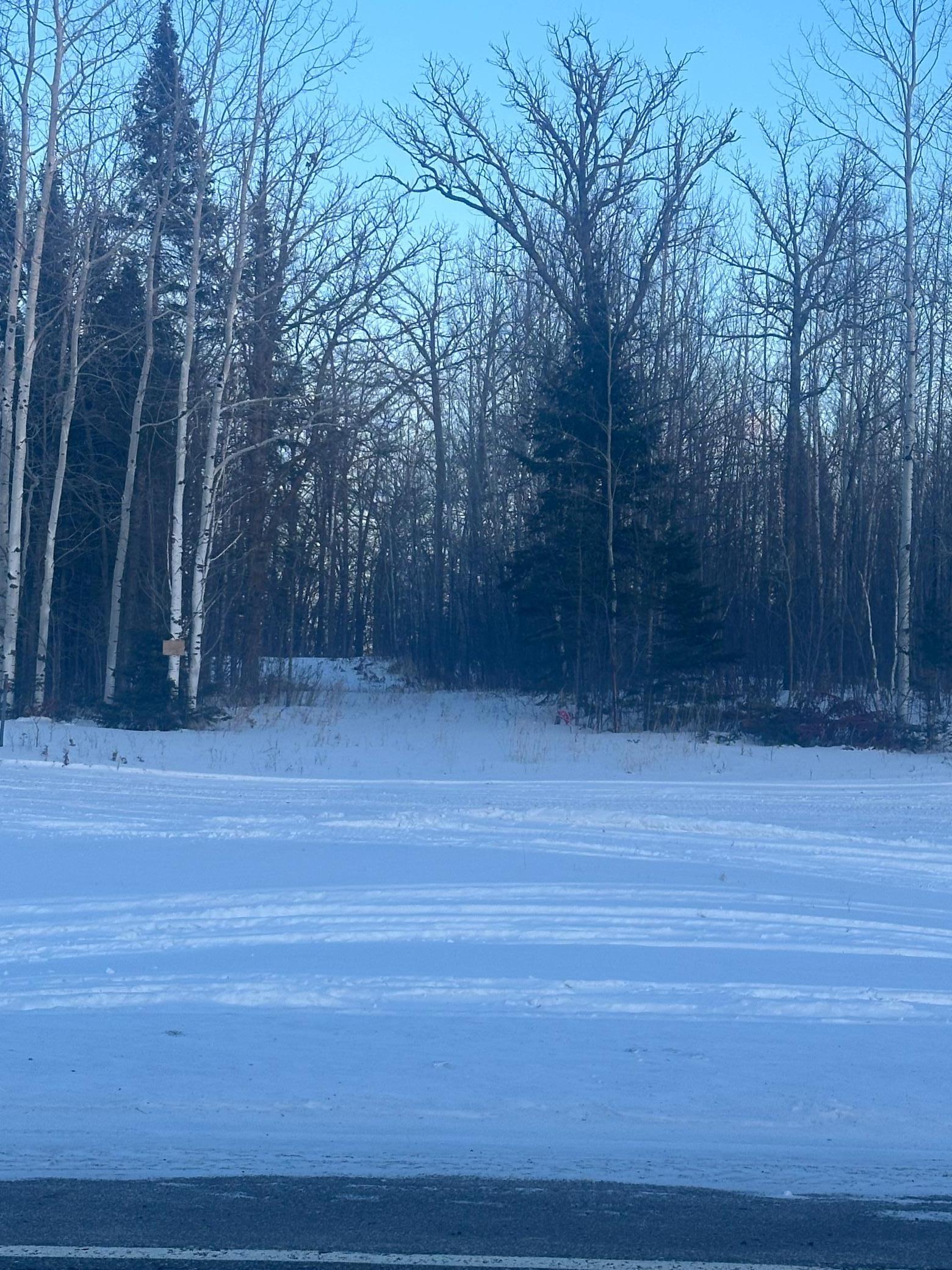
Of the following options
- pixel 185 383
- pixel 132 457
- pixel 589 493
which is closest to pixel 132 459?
A: pixel 132 457

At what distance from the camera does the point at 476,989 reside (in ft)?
23.6

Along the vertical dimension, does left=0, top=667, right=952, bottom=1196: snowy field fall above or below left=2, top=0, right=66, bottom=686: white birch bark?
below

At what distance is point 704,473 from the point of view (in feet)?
110

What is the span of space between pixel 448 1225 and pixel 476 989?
2.75 m

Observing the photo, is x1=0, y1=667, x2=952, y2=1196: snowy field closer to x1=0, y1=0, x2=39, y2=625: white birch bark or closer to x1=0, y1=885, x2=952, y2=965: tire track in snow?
x1=0, y1=885, x2=952, y2=965: tire track in snow

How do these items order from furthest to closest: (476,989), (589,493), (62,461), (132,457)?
(132,457)
(589,493)
(62,461)
(476,989)

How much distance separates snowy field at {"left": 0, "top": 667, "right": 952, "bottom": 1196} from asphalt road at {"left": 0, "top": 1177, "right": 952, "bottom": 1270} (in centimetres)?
17

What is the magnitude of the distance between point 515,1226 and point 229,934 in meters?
4.15

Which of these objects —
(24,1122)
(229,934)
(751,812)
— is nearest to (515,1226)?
(24,1122)

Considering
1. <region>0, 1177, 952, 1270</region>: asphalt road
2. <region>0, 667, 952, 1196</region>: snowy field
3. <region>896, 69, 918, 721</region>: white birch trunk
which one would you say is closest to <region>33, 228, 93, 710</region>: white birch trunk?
<region>0, 667, 952, 1196</region>: snowy field

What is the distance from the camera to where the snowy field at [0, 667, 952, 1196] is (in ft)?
17.0

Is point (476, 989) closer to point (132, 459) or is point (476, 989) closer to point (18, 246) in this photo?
point (18, 246)

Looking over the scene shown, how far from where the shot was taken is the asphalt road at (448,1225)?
4.20 m

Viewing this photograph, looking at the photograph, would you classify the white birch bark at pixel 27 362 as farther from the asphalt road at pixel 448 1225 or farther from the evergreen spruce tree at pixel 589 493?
the asphalt road at pixel 448 1225
